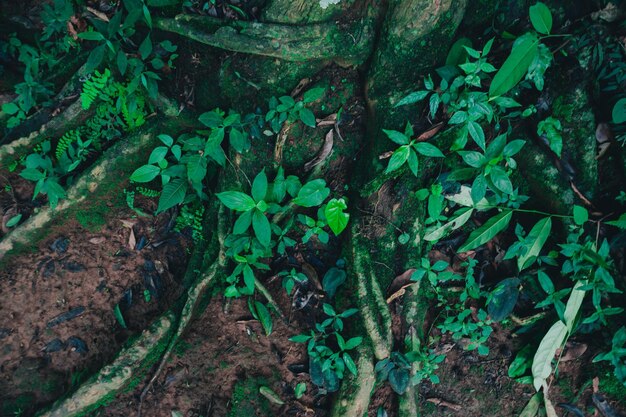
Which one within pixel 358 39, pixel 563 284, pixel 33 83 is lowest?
pixel 563 284

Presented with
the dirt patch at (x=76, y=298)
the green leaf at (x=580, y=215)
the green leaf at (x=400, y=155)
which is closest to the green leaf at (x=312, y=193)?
the green leaf at (x=400, y=155)

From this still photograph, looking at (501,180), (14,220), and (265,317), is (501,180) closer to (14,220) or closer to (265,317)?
(265,317)

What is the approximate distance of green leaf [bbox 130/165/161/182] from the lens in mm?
2889

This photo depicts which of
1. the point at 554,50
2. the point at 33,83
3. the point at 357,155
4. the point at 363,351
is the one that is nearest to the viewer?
the point at 554,50

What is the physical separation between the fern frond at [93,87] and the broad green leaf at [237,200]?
50.7 inches

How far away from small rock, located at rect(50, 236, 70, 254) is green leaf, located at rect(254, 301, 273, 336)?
166 cm

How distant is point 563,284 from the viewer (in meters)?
2.79

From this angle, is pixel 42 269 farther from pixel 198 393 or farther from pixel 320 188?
pixel 320 188

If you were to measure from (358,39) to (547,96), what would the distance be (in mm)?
1277

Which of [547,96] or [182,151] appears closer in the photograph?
[547,96]

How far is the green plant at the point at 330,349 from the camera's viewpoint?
2742 millimetres

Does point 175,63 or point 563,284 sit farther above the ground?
point 175,63

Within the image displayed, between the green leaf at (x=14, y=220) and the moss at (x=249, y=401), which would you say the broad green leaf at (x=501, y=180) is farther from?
the green leaf at (x=14, y=220)

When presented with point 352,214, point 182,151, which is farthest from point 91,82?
point 352,214
